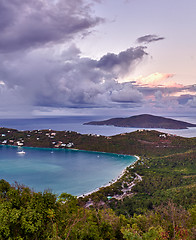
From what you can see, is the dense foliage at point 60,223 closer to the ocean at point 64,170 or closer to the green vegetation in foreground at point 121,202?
the green vegetation in foreground at point 121,202

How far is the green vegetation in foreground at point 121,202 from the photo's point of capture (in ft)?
27.0

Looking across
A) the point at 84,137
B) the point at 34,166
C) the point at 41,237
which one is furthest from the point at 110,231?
the point at 84,137

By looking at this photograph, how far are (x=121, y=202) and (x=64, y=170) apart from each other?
2795 cm

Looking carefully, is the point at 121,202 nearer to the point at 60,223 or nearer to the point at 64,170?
the point at 60,223

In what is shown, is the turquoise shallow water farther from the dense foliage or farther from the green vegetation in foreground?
the dense foliage

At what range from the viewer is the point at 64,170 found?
170 ft

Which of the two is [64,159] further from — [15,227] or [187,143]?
[15,227]

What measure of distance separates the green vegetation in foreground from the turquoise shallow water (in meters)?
5.99

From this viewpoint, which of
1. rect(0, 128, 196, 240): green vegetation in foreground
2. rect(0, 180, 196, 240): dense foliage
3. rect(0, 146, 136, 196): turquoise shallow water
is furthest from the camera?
rect(0, 146, 136, 196): turquoise shallow water

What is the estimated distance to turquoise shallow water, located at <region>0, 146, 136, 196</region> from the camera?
38.4m

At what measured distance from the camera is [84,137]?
289ft

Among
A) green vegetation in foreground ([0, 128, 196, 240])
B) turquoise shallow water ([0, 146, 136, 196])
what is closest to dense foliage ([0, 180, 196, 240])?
green vegetation in foreground ([0, 128, 196, 240])

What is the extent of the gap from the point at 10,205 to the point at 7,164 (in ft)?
177

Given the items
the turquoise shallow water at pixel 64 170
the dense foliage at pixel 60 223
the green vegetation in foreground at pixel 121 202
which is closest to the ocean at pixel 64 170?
the turquoise shallow water at pixel 64 170
